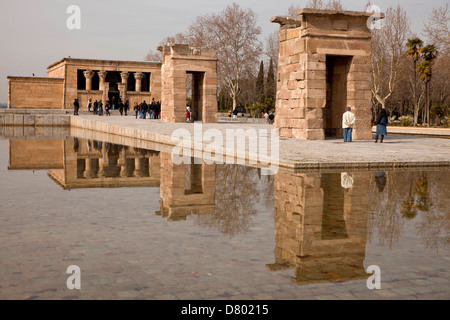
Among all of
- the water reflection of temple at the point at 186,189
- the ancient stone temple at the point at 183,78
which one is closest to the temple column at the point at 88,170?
the water reflection of temple at the point at 186,189

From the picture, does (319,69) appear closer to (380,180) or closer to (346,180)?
(380,180)

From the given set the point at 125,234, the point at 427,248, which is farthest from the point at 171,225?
the point at 427,248

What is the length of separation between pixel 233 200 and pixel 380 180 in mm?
3368

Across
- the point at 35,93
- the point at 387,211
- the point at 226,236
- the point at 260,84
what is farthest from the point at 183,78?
the point at 260,84

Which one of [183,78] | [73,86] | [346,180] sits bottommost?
[346,180]

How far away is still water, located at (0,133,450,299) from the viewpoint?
12.6ft

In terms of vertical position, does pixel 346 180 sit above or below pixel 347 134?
below

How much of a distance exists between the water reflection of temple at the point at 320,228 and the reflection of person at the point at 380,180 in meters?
0.24

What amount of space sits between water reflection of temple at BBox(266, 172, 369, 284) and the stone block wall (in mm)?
44868

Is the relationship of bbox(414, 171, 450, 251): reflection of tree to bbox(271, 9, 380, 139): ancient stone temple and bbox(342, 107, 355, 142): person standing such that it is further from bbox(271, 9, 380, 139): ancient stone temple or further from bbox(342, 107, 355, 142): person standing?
bbox(271, 9, 380, 139): ancient stone temple

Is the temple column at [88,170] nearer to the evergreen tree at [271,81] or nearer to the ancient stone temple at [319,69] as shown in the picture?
the ancient stone temple at [319,69]

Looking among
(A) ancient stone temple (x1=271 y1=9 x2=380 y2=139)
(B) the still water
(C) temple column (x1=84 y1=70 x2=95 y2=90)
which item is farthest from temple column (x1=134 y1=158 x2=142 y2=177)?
(C) temple column (x1=84 y1=70 x2=95 y2=90)

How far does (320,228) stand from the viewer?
564cm

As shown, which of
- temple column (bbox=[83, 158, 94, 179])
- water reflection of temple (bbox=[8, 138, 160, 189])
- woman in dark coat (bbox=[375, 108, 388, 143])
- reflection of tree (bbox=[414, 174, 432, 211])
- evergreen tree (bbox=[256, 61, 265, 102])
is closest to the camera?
reflection of tree (bbox=[414, 174, 432, 211])
